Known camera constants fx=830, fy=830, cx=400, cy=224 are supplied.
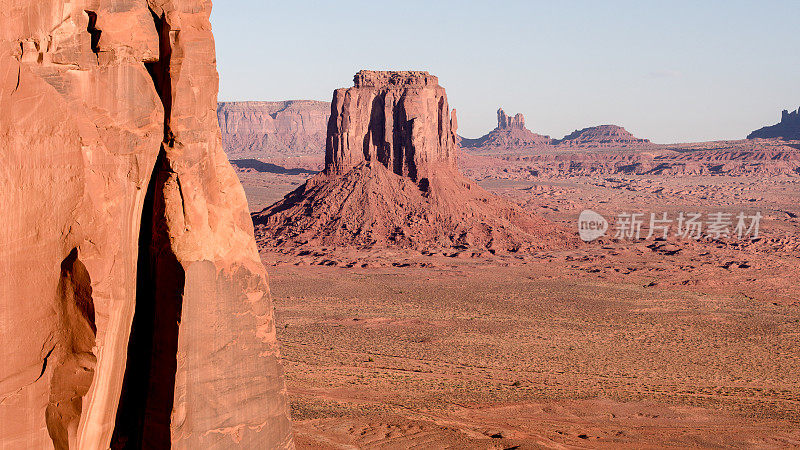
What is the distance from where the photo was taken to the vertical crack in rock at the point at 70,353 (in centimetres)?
715

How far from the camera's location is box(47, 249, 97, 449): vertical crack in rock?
7.15 metres

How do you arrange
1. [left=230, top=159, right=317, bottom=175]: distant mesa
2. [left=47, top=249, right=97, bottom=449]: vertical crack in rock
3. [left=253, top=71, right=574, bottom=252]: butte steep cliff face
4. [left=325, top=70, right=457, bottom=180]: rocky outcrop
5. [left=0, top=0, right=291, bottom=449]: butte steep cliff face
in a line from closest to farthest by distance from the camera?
[left=0, top=0, right=291, bottom=449]: butte steep cliff face
[left=47, top=249, right=97, bottom=449]: vertical crack in rock
[left=253, top=71, right=574, bottom=252]: butte steep cliff face
[left=325, top=70, right=457, bottom=180]: rocky outcrop
[left=230, top=159, right=317, bottom=175]: distant mesa

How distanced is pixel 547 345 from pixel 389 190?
1220 inches

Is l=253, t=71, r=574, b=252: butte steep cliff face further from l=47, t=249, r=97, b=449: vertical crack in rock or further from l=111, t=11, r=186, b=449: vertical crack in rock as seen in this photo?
l=47, t=249, r=97, b=449: vertical crack in rock

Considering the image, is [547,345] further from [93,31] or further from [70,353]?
[93,31]

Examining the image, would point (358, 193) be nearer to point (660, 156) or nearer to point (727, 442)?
point (727, 442)

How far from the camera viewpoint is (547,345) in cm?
3341

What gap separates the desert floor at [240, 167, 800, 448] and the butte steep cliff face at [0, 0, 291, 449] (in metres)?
6.77

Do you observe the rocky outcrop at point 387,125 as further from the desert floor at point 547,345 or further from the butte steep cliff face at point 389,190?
the desert floor at point 547,345

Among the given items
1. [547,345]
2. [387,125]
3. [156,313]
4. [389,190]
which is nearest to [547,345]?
[547,345]

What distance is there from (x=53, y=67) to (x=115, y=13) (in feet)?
2.55

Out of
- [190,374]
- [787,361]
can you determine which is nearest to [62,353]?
[190,374]
